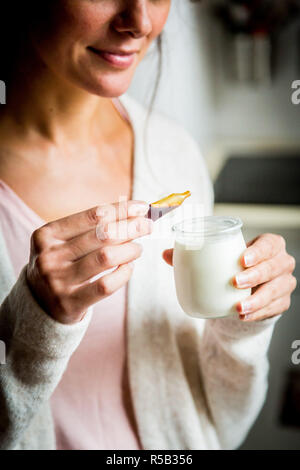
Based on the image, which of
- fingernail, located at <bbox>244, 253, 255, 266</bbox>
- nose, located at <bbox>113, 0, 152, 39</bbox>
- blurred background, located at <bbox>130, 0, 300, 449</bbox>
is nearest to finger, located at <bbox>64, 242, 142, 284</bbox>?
fingernail, located at <bbox>244, 253, 255, 266</bbox>

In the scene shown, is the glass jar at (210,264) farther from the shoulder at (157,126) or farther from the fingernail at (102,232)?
the shoulder at (157,126)

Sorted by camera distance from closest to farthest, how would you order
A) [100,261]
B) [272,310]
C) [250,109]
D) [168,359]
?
1. [100,261]
2. [272,310]
3. [168,359]
4. [250,109]

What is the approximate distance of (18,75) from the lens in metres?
0.52

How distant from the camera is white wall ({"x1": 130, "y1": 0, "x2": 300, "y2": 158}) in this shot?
0.66 metres

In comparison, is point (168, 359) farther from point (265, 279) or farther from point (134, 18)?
point (134, 18)

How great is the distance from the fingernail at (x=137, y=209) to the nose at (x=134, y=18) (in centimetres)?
19

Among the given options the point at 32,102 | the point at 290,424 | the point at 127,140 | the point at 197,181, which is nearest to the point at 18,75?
the point at 32,102

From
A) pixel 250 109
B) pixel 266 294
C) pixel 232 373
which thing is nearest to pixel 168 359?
pixel 232 373

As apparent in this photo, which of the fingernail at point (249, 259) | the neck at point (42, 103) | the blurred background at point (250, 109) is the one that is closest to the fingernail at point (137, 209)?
the fingernail at point (249, 259)

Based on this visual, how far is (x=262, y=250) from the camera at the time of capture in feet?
1.42

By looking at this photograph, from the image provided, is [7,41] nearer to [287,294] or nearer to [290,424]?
[287,294]

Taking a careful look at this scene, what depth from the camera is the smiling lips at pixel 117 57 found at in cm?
46

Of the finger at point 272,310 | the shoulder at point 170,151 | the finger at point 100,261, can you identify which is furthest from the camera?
the shoulder at point 170,151

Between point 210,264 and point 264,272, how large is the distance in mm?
55
